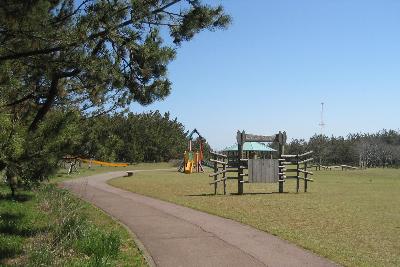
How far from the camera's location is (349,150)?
8938 cm

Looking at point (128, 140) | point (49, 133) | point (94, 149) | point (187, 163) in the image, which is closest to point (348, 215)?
point (94, 149)

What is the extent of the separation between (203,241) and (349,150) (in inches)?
3287

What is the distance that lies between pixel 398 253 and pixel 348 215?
5.45 meters

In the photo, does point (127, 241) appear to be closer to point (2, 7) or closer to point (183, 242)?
point (183, 242)

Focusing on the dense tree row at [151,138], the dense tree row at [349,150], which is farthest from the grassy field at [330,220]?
the dense tree row at [349,150]

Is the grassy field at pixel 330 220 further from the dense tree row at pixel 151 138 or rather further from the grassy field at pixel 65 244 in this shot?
the dense tree row at pixel 151 138

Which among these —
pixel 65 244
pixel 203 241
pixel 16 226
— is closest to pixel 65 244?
pixel 65 244

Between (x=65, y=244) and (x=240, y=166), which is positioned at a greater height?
(x=240, y=166)

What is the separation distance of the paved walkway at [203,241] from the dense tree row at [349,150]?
71960 millimetres

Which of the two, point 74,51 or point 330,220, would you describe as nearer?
point 74,51

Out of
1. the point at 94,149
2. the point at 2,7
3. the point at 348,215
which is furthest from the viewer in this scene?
the point at 348,215

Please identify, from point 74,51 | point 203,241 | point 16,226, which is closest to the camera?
point 74,51

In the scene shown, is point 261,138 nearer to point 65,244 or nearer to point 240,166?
point 240,166

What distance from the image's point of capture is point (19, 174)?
8.79m
